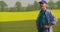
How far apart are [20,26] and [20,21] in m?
0.14

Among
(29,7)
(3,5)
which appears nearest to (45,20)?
(29,7)

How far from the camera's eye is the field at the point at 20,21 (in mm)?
6207

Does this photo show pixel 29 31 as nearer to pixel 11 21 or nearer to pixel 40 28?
pixel 11 21

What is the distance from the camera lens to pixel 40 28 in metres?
4.27

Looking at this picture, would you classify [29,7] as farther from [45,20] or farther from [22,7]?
[45,20]

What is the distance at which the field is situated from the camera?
6.21 m

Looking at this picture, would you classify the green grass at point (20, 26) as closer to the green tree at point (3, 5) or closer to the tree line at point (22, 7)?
the tree line at point (22, 7)

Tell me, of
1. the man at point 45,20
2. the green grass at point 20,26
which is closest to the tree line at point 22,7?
the green grass at point 20,26

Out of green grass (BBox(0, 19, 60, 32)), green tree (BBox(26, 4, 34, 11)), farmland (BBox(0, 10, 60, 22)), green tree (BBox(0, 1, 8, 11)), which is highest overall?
green tree (BBox(0, 1, 8, 11))

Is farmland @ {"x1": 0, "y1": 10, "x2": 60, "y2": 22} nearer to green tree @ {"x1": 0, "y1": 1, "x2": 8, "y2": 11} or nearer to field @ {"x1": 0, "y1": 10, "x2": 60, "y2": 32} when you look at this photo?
field @ {"x1": 0, "y1": 10, "x2": 60, "y2": 32}

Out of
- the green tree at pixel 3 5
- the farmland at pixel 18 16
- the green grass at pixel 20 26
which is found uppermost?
the green tree at pixel 3 5

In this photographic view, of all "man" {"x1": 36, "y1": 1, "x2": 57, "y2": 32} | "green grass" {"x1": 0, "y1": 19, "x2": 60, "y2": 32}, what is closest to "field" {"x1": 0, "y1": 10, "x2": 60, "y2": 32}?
"green grass" {"x1": 0, "y1": 19, "x2": 60, "y2": 32}

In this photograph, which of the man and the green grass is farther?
the green grass

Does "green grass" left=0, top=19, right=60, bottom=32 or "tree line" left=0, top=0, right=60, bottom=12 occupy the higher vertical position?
"tree line" left=0, top=0, right=60, bottom=12
